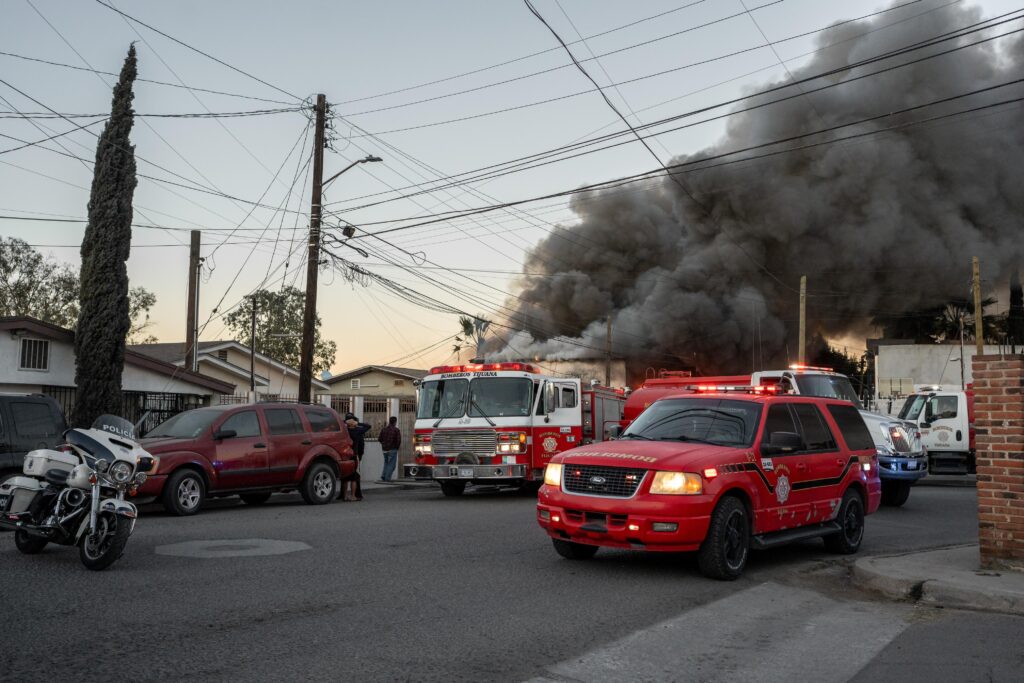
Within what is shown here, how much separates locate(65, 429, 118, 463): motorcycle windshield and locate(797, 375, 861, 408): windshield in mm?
11403

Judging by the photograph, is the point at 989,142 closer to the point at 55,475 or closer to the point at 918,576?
the point at 918,576

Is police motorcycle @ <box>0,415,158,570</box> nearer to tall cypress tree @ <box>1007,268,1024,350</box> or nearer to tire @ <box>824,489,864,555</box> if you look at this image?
tire @ <box>824,489,864,555</box>

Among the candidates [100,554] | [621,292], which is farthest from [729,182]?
[100,554]

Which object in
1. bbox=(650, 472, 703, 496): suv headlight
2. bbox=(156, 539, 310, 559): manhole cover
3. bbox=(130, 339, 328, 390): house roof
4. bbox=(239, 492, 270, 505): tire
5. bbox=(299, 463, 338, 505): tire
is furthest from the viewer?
bbox=(130, 339, 328, 390): house roof

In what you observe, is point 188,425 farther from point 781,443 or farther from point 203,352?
point 203,352

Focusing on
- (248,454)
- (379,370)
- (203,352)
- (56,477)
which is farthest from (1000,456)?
(379,370)

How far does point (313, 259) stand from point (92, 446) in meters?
13.2

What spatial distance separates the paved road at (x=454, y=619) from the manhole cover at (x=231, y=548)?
0.22 feet

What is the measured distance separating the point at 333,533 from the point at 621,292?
137 ft

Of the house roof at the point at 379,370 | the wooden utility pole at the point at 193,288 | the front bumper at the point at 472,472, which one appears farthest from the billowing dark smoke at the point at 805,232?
the front bumper at the point at 472,472

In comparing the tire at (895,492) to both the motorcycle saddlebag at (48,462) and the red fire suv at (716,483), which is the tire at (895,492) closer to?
the red fire suv at (716,483)

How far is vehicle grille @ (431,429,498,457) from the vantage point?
50.4 ft

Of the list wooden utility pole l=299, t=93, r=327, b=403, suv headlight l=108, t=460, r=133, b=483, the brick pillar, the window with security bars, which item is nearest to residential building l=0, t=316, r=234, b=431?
the window with security bars

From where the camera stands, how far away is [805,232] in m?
47.1
